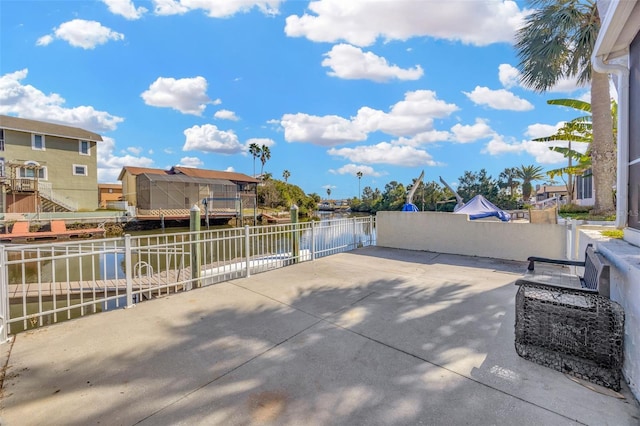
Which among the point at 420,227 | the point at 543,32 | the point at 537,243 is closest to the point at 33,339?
the point at 420,227

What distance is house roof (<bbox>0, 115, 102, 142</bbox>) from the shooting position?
21.4 meters

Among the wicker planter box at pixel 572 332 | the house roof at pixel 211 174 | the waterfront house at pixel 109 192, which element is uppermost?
the house roof at pixel 211 174

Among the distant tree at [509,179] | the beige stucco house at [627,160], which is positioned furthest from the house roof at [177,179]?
the distant tree at [509,179]

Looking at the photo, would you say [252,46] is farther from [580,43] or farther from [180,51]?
[580,43]

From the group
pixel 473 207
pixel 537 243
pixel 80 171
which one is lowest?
pixel 537 243

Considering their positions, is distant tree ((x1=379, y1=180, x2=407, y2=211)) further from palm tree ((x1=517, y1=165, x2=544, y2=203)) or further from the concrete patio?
the concrete patio

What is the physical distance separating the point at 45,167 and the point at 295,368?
29.2 m

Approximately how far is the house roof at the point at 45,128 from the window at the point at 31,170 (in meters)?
2.50

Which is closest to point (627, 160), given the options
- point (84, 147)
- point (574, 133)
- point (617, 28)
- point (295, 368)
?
point (617, 28)

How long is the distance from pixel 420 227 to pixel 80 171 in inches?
1119

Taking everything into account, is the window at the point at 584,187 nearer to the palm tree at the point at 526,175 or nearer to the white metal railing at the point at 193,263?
the white metal railing at the point at 193,263

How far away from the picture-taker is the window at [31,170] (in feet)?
70.2

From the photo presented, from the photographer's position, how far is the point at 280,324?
3.39 metres

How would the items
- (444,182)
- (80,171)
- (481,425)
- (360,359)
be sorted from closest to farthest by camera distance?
(481,425) → (360,359) → (444,182) → (80,171)
